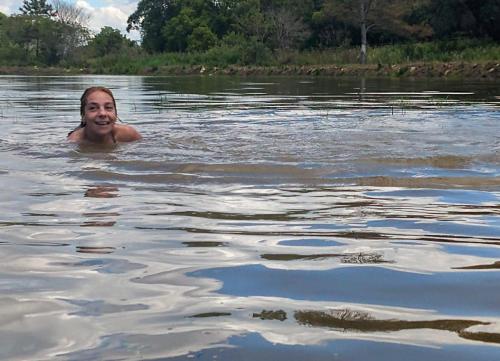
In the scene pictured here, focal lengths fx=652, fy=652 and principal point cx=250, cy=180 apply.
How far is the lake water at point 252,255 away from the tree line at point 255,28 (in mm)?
32691

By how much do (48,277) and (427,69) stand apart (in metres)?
27.8

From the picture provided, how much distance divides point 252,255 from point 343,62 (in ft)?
119

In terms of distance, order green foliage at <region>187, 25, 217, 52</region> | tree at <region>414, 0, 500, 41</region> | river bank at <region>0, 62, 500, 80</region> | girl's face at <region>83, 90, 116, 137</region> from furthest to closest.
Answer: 1. green foliage at <region>187, 25, 217, 52</region>
2. tree at <region>414, 0, 500, 41</region>
3. river bank at <region>0, 62, 500, 80</region>
4. girl's face at <region>83, 90, 116, 137</region>

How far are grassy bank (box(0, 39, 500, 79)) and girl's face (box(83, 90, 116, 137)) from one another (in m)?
21.5

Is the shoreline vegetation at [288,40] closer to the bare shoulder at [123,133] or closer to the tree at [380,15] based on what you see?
the tree at [380,15]

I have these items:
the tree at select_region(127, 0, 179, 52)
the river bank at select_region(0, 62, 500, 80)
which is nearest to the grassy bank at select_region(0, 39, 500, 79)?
the river bank at select_region(0, 62, 500, 80)

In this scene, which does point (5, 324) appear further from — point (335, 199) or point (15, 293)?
point (335, 199)

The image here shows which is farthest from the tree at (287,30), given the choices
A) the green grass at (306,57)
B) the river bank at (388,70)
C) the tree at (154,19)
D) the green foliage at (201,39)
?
the tree at (154,19)

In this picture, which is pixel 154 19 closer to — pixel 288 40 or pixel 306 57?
pixel 288 40

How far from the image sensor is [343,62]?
37844 mm

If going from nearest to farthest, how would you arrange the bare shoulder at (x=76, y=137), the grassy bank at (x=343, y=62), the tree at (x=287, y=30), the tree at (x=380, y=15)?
the bare shoulder at (x=76, y=137) < the grassy bank at (x=343, y=62) < the tree at (x=380, y=15) < the tree at (x=287, y=30)

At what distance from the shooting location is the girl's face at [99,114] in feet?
22.4

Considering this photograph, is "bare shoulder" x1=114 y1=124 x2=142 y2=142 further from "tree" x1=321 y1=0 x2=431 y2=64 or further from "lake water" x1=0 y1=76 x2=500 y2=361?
"tree" x1=321 y1=0 x2=431 y2=64

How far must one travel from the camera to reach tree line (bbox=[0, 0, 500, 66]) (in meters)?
39.2
